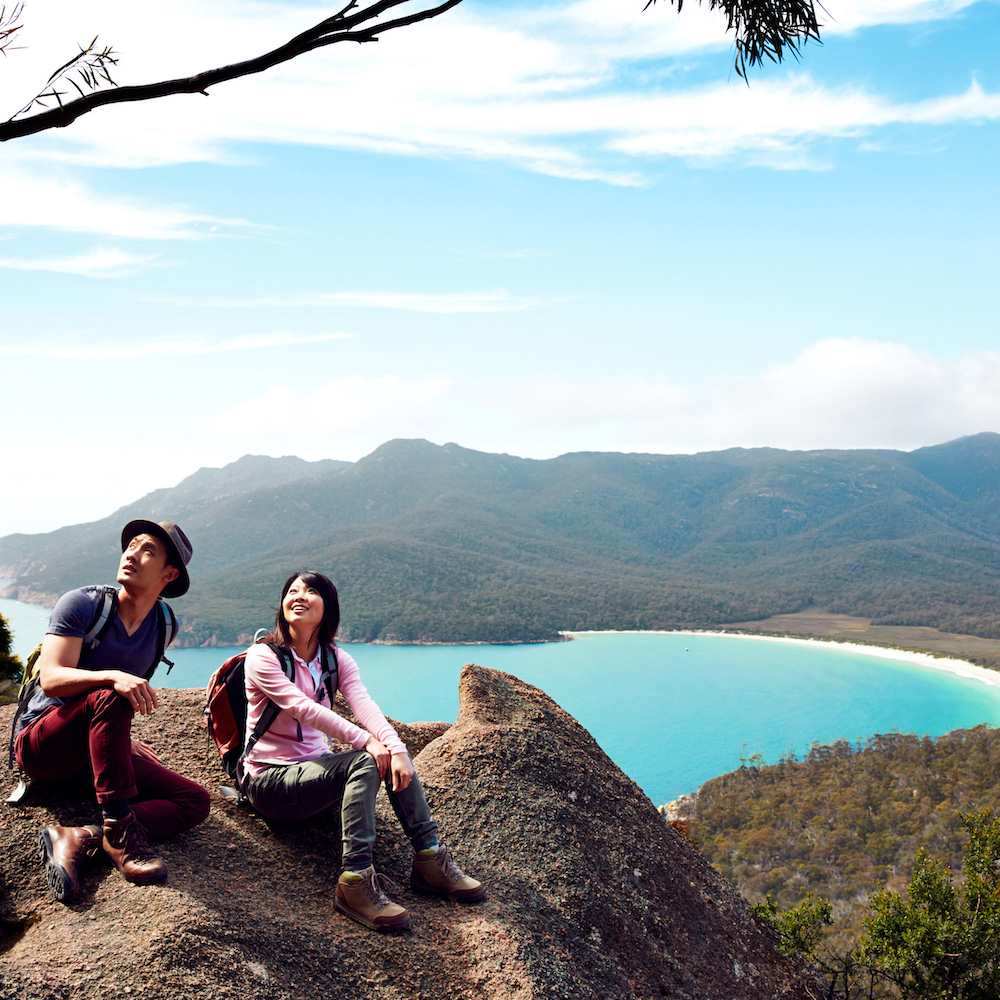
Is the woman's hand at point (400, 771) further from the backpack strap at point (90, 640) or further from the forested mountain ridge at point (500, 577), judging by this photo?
the forested mountain ridge at point (500, 577)

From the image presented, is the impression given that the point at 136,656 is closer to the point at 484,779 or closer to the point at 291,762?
the point at 291,762

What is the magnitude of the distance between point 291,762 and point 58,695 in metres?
1.12

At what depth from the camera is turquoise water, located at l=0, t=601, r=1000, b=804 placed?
82312 mm

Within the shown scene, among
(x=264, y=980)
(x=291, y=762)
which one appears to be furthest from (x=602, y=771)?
(x=264, y=980)

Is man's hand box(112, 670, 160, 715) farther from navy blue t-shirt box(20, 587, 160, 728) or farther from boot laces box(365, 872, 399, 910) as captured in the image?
boot laces box(365, 872, 399, 910)

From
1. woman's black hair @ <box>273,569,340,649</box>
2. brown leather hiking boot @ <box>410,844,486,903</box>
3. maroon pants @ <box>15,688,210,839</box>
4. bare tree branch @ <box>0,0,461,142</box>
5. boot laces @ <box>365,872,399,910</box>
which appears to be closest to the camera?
bare tree branch @ <box>0,0,461,142</box>

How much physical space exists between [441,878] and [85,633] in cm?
211

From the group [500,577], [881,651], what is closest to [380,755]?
[881,651]

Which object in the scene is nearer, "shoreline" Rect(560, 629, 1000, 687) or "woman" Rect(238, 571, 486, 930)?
→ "woman" Rect(238, 571, 486, 930)

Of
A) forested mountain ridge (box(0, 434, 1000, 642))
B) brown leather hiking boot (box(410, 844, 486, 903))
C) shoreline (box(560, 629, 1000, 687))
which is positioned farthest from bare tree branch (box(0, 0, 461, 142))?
forested mountain ridge (box(0, 434, 1000, 642))

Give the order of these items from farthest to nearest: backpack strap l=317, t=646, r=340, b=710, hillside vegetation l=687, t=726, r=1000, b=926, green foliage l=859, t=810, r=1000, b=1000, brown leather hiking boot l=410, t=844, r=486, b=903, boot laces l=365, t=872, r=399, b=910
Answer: hillside vegetation l=687, t=726, r=1000, b=926, green foliage l=859, t=810, r=1000, b=1000, backpack strap l=317, t=646, r=340, b=710, brown leather hiking boot l=410, t=844, r=486, b=903, boot laces l=365, t=872, r=399, b=910

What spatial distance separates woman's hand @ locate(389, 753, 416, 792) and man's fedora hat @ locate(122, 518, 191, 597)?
1389 millimetres

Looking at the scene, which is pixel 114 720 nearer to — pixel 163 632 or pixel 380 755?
pixel 163 632

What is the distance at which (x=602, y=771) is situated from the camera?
5.83 metres
